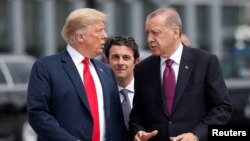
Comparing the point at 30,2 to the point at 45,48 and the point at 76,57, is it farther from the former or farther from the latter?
the point at 76,57

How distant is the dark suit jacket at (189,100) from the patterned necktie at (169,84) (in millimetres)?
35

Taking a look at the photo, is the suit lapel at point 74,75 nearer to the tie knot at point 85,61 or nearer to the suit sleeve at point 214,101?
the tie knot at point 85,61

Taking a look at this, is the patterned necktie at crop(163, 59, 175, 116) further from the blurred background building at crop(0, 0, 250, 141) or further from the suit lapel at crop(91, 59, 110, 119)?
the blurred background building at crop(0, 0, 250, 141)

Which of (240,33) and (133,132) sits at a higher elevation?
(133,132)

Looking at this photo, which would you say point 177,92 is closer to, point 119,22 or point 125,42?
point 125,42

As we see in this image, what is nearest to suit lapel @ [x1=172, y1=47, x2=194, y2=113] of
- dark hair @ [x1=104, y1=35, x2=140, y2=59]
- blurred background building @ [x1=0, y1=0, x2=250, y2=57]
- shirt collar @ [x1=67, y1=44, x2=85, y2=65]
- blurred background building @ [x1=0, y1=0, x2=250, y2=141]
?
dark hair @ [x1=104, y1=35, x2=140, y2=59]

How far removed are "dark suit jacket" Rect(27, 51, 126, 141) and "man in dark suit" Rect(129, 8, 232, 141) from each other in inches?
11.9

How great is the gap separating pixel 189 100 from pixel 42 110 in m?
0.96

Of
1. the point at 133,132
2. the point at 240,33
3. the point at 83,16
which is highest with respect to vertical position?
the point at 83,16

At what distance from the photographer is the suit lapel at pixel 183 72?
240 inches

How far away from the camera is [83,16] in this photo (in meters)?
6.12

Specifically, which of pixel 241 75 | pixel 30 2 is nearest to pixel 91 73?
pixel 241 75

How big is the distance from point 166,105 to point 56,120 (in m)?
0.73

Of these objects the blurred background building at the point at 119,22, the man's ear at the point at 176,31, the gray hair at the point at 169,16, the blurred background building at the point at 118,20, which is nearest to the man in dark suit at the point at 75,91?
the gray hair at the point at 169,16
